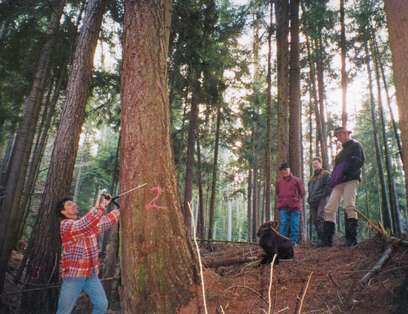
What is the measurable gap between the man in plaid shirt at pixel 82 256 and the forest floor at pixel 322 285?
5.40 feet

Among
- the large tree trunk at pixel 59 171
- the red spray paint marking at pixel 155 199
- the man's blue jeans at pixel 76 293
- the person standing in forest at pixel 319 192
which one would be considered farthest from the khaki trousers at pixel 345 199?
the large tree trunk at pixel 59 171

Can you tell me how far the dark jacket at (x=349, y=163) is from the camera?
6.05 meters

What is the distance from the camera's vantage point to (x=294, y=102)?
927 centimetres

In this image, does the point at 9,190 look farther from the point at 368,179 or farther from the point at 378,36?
the point at 368,179

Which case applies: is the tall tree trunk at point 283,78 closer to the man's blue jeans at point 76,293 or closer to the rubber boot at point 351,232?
the rubber boot at point 351,232

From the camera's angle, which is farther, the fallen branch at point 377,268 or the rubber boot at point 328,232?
the rubber boot at point 328,232

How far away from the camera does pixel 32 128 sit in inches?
324

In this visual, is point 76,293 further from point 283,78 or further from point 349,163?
point 283,78

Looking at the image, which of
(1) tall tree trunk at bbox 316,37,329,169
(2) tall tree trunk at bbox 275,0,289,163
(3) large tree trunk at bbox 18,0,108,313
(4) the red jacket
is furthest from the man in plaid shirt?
(1) tall tree trunk at bbox 316,37,329,169

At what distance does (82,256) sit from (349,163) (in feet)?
16.3

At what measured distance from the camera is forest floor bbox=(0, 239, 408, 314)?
10.6 ft

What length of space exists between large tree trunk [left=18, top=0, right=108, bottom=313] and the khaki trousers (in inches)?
209

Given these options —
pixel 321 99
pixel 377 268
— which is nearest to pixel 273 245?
pixel 377 268

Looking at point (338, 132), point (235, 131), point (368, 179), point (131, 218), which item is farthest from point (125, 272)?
point (368, 179)
